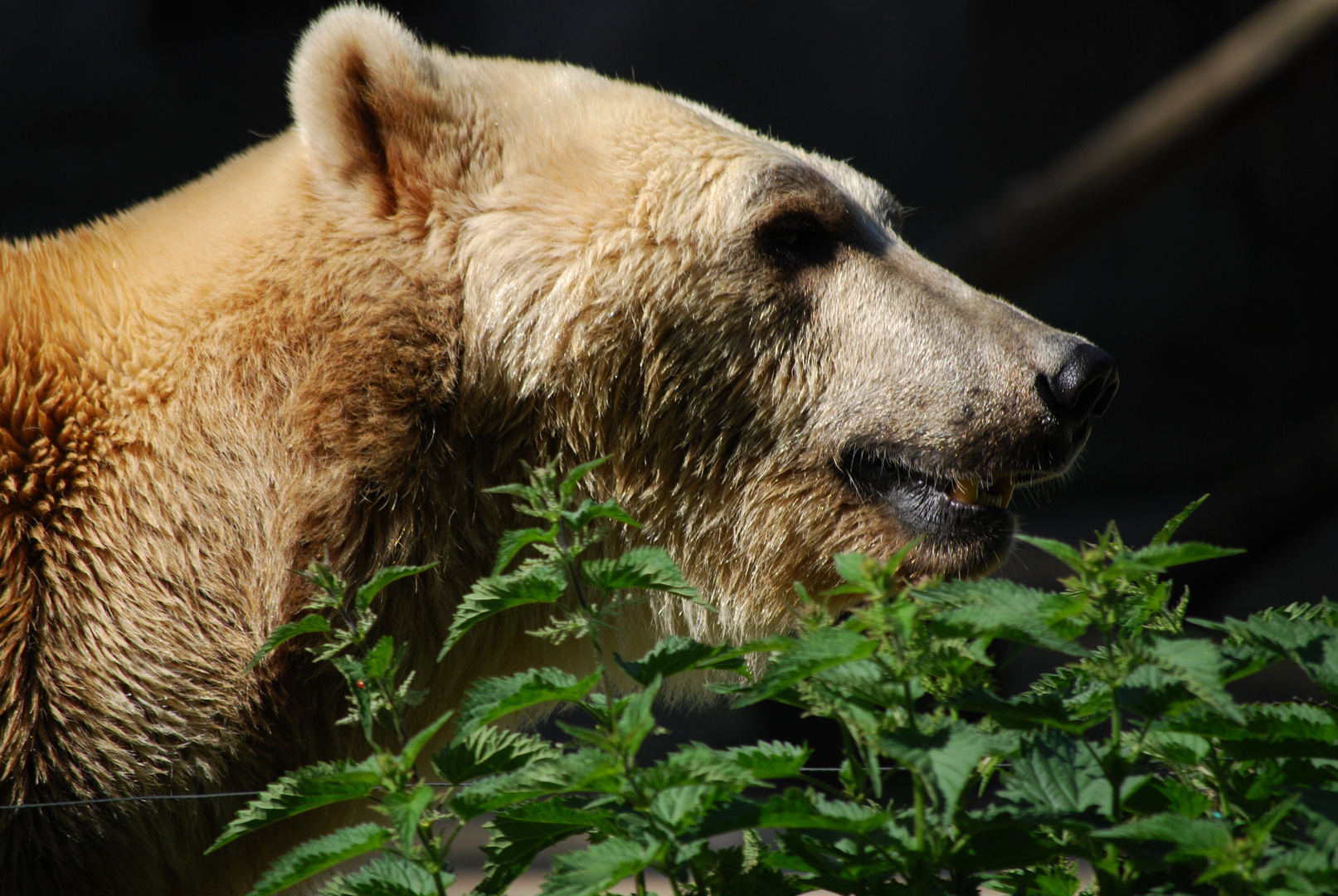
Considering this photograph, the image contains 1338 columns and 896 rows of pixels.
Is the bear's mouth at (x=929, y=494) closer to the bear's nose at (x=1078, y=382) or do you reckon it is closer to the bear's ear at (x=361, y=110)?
the bear's nose at (x=1078, y=382)

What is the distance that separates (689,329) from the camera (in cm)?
214

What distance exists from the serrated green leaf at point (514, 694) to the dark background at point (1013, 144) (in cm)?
411

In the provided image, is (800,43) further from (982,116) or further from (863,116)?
(982,116)

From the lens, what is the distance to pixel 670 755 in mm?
1137

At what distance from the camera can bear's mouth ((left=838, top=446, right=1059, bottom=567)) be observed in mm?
2203

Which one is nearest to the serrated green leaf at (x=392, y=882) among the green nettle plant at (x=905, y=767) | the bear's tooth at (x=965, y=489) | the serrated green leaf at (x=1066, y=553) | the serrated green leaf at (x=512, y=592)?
the green nettle plant at (x=905, y=767)

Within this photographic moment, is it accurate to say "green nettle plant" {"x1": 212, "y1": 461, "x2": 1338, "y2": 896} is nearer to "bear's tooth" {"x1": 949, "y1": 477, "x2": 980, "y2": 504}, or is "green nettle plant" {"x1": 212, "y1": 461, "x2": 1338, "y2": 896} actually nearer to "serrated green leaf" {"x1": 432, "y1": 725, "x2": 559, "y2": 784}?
"serrated green leaf" {"x1": 432, "y1": 725, "x2": 559, "y2": 784}

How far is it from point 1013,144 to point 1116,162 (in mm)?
3840

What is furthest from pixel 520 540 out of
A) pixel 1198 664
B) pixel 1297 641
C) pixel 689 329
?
pixel 689 329

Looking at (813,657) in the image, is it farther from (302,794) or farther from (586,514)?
(302,794)

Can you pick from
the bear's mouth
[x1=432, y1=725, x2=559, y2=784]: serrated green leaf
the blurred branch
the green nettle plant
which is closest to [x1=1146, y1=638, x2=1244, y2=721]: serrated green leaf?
the green nettle plant

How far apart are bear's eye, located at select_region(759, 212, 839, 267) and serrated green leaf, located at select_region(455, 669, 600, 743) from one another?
3.98 ft

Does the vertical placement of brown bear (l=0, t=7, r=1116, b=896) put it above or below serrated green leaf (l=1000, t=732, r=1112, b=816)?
above

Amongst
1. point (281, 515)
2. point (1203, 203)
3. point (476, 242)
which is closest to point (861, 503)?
point (476, 242)
